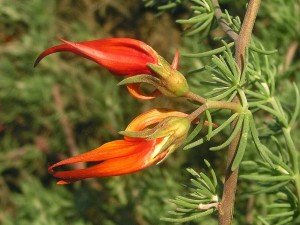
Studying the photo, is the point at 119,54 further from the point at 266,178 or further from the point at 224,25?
the point at 266,178

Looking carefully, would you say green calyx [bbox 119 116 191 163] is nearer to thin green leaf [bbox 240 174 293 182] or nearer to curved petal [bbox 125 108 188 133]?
curved petal [bbox 125 108 188 133]

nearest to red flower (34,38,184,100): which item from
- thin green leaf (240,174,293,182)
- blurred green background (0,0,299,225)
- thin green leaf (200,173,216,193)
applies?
thin green leaf (200,173,216,193)

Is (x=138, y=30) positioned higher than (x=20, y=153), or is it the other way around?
(x=138, y=30)

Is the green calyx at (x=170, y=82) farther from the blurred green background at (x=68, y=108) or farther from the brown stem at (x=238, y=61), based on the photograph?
the blurred green background at (x=68, y=108)

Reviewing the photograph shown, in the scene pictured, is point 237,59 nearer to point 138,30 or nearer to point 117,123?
point 117,123

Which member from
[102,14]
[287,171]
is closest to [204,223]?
[287,171]

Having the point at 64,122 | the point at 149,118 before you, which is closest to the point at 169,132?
the point at 149,118

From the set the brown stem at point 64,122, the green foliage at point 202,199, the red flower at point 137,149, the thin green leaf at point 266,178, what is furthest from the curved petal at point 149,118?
the brown stem at point 64,122
